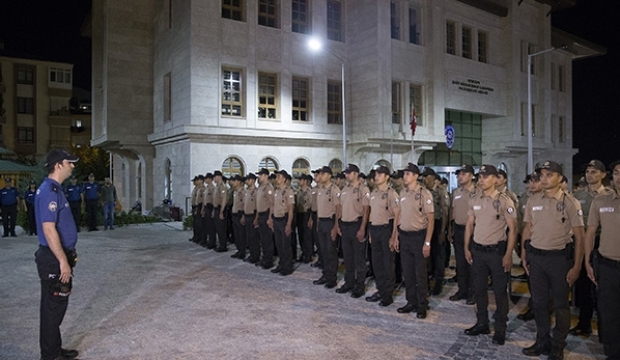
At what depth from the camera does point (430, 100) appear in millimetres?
24328

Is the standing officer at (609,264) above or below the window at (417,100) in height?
below

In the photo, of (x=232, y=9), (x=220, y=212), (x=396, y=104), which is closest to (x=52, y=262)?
(x=220, y=212)

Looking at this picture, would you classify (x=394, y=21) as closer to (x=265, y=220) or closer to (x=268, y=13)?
(x=268, y=13)

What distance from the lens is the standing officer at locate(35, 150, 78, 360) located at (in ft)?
15.9

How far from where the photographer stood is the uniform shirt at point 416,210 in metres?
6.91

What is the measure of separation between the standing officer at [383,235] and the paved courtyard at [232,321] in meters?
0.32

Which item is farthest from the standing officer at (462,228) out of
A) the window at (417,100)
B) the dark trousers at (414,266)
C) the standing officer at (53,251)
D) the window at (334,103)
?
the window at (417,100)

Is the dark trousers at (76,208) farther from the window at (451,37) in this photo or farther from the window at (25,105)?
the window at (25,105)

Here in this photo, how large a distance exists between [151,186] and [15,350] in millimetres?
19274

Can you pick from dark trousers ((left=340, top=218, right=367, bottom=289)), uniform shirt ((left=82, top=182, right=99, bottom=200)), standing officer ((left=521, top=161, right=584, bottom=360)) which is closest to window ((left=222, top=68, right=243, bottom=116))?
uniform shirt ((left=82, top=182, right=99, bottom=200))

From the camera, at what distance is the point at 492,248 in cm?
572

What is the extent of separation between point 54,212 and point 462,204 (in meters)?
6.29

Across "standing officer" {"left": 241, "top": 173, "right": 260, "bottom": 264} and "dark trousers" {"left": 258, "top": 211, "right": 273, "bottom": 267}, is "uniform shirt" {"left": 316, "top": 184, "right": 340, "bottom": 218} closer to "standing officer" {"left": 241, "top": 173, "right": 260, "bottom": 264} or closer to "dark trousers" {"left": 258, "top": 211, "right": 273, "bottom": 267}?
"dark trousers" {"left": 258, "top": 211, "right": 273, "bottom": 267}

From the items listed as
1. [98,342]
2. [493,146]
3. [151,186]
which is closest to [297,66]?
[151,186]
